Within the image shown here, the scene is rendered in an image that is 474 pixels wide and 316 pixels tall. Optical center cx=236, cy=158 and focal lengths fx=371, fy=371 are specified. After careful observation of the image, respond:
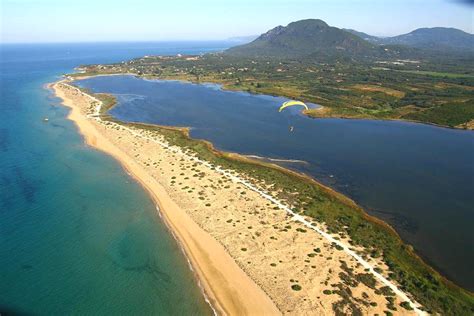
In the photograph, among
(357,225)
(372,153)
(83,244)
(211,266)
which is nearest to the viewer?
(211,266)

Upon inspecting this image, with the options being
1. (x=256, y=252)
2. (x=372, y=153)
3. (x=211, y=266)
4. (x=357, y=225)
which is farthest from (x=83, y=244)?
(x=372, y=153)

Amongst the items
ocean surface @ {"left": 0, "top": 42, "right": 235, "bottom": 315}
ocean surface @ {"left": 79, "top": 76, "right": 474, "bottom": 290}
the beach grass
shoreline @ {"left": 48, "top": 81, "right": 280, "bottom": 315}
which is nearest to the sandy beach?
shoreline @ {"left": 48, "top": 81, "right": 280, "bottom": 315}

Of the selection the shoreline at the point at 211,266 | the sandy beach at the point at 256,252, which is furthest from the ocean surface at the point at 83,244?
the sandy beach at the point at 256,252

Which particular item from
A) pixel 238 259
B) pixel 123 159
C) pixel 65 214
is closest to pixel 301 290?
pixel 238 259

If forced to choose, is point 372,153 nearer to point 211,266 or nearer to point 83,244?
point 211,266

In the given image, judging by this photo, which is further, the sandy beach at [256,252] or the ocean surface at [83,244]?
the ocean surface at [83,244]

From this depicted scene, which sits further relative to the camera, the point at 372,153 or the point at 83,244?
the point at 372,153

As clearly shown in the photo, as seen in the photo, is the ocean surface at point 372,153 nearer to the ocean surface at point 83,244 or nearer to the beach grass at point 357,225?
the beach grass at point 357,225

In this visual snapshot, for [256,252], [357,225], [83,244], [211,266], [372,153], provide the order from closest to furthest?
[211,266] < [256,252] < [83,244] < [357,225] < [372,153]
